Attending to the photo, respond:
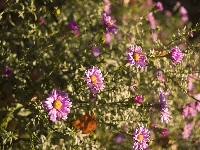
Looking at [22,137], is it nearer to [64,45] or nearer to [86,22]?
[64,45]

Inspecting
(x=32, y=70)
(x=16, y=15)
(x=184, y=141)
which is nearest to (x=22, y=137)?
(x=32, y=70)

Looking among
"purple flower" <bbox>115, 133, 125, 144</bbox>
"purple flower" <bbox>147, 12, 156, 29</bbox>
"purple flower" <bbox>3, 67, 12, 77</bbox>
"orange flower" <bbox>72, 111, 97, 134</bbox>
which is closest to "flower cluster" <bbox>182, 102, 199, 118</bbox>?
"purple flower" <bbox>115, 133, 125, 144</bbox>

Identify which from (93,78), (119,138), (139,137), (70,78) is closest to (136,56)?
(93,78)

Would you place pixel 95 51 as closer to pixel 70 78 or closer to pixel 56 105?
pixel 70 78

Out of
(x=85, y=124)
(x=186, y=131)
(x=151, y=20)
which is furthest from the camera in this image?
(x=151, y=20)

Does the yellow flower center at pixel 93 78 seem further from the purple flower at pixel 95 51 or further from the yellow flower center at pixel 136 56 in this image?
the purple flower at pixel 95 51

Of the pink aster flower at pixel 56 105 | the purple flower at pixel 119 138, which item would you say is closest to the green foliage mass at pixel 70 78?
the purple flower at pixel 119 138
